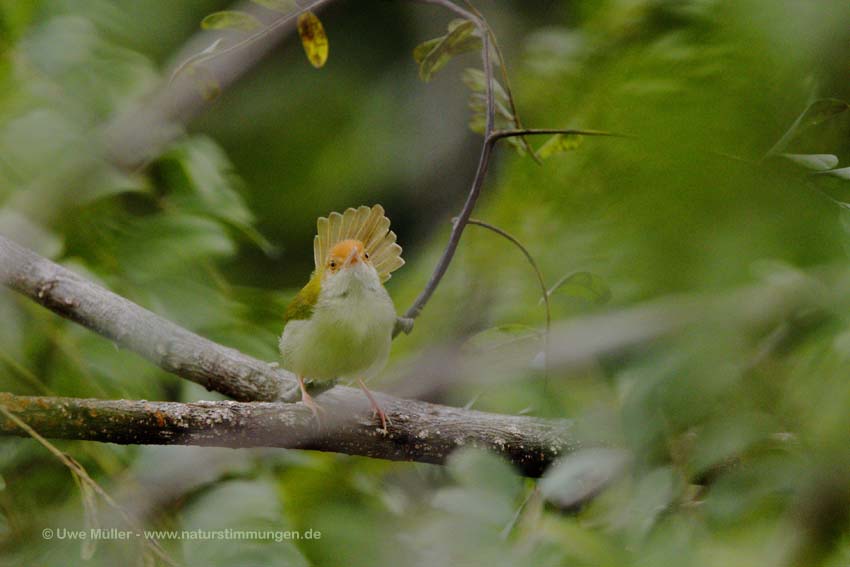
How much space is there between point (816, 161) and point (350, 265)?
549 mm

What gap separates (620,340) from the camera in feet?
1.29

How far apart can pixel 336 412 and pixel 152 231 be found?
388 millimetres

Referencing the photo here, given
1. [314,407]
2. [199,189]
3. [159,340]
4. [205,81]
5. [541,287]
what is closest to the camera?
[541,287]

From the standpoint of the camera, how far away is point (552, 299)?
0.61 meters

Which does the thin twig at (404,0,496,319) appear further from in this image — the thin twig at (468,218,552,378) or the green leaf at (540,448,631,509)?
the green leaf at (540,448,631,509)

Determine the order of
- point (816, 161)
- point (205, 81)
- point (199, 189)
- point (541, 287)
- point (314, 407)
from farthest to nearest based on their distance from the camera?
point (199, 189) < point (314, 407) < point (205, 81) < point (541, 287) < point (816, 161)

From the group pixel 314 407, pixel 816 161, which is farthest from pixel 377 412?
pixel 816 161

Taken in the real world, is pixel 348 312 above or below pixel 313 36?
below

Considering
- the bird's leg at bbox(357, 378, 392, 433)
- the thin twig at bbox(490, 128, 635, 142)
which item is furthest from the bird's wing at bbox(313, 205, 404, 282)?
the thin twig at bbox(490, 128, 635, 142)

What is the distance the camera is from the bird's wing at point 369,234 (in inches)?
32.1

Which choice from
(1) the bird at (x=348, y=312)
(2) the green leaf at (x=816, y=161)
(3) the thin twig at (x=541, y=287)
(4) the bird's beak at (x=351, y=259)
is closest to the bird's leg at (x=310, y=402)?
→ (1) the bird at (x=348, y=312)

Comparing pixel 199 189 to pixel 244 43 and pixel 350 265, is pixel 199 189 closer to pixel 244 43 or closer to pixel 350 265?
pixel 350 265

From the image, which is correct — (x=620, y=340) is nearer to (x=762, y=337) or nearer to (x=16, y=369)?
(x=762, y=337)

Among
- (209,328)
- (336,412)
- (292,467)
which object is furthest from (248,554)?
(209,328)
